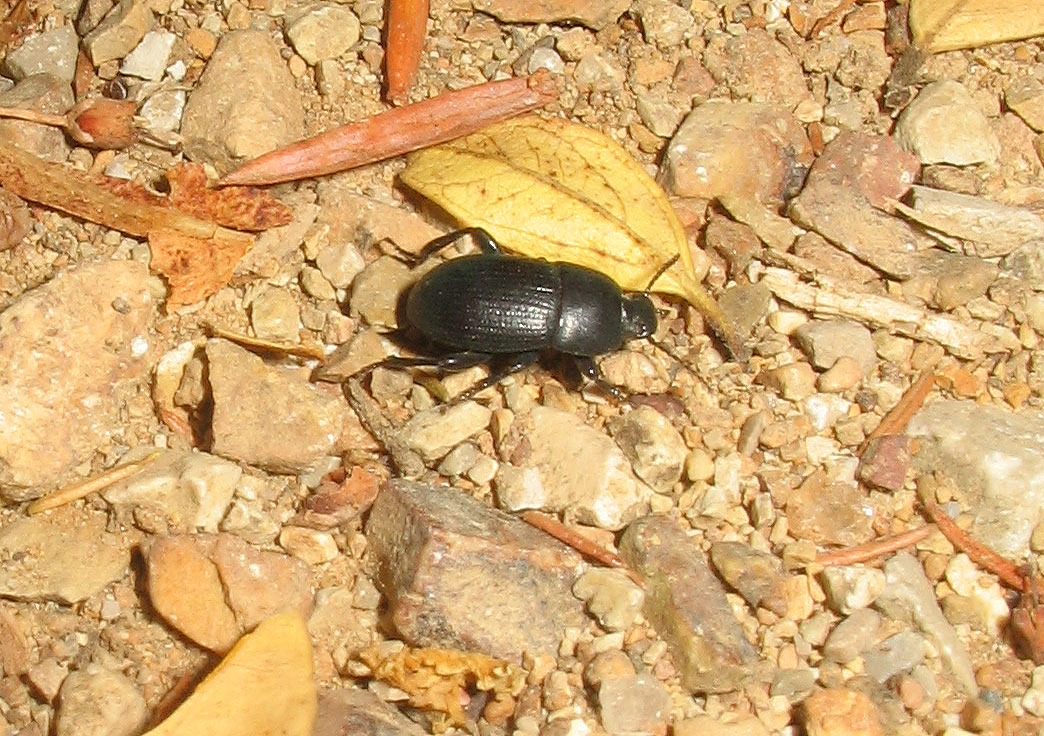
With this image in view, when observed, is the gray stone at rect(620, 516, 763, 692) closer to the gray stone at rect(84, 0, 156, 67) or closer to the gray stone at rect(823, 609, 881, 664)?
the gray stone at rect(823, 609, 881, 664)

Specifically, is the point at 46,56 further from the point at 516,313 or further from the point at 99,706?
the point at 99,706

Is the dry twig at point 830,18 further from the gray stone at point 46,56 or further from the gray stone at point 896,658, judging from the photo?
the gray stone at point 46,56

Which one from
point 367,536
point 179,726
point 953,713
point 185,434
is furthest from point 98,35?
point 953,713

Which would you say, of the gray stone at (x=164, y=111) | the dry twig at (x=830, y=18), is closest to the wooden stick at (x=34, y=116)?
the gray stone at (x=164, y=111)

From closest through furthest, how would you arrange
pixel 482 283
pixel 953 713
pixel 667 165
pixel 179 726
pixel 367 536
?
pixel 179 726
pixel 953 713
pixel 367 536
pixel 482 283
pixel 667 165

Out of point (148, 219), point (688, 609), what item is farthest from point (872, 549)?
point (148, 219)

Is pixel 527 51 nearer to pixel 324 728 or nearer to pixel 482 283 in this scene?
pixel 482 283

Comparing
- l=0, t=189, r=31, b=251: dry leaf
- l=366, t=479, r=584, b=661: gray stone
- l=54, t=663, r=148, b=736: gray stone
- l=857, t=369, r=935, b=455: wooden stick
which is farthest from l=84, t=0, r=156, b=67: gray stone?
l=857, t=369, r=935, b=455: wooden stick
